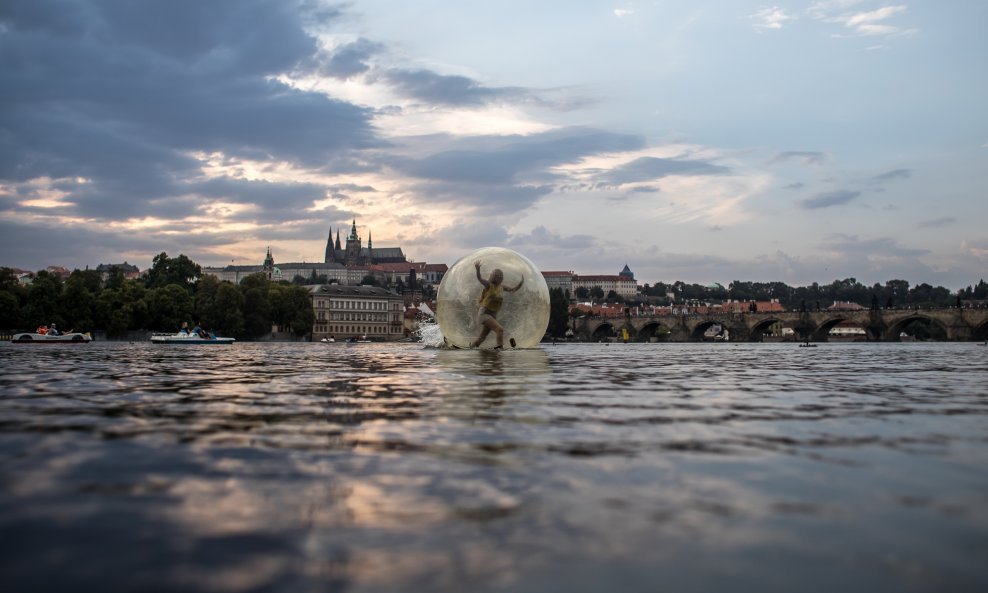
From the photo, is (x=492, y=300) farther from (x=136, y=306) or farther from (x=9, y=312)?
(x=9, y=312)

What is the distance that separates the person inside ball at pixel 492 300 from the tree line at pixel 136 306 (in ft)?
231

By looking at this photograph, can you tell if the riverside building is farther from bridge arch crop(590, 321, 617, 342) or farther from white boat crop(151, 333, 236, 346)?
white boat crop(151, 333, 236, 346)

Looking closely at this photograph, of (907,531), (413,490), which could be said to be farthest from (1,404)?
(907,531)

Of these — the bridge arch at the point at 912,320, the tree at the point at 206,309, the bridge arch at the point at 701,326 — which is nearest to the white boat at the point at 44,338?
the tree at the point at 206,309

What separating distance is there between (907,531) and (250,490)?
305 cm

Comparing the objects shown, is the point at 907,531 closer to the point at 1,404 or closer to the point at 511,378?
the point at 1,404

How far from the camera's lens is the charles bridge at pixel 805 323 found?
3649 inches

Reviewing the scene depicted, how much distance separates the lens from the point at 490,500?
3.80 meters

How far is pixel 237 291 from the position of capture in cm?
10025

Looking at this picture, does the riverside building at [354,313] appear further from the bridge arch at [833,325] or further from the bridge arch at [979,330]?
the bridge arch at [979,330]

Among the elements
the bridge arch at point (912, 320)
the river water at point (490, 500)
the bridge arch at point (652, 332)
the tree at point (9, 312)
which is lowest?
the bridge arch at point (652, 332)

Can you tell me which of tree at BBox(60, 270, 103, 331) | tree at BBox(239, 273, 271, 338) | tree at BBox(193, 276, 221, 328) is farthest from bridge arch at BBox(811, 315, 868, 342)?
tree at BBox(60, 270, 103, 331)

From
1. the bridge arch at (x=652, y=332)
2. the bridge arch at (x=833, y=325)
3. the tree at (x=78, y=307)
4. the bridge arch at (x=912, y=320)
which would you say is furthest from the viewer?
the bridge arch at (x=652, y=332)

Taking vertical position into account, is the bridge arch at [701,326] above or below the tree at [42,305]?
below
